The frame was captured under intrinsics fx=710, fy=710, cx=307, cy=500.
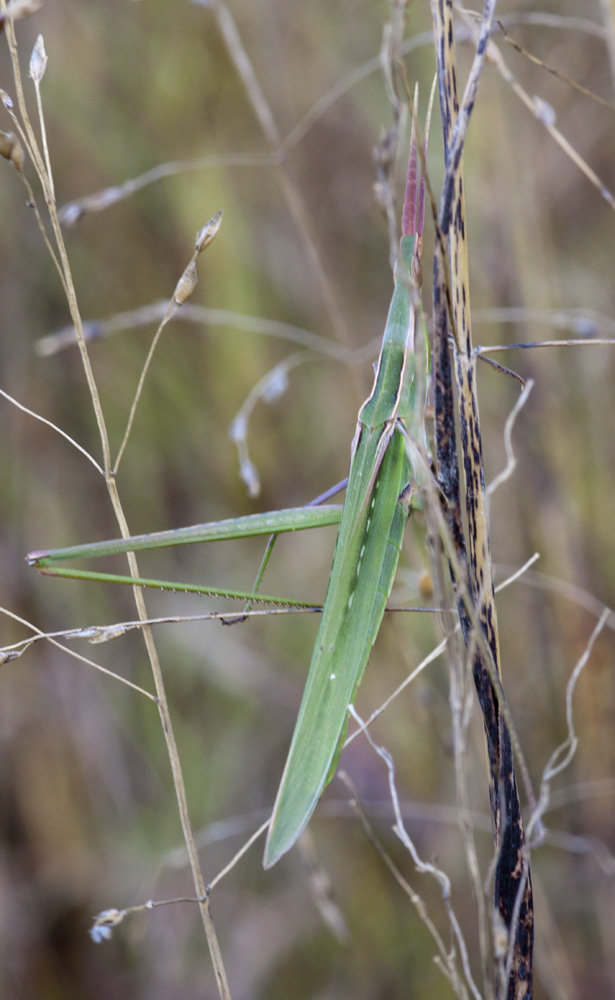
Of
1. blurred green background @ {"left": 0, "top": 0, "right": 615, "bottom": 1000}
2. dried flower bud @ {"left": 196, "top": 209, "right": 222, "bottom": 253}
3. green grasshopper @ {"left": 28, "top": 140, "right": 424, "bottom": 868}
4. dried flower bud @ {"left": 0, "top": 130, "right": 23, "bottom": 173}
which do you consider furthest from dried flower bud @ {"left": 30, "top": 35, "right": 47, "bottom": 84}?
blurred green background @ {"left": 0, "top": 0, "right": 615, "bottom": 1000}

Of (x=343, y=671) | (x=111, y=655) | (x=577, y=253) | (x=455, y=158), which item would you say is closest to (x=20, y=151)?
(x=455, y=158)

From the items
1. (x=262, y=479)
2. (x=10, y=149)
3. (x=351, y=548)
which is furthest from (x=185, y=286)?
(x=262, y=479)

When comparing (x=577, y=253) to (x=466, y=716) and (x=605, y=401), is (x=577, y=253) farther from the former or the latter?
(x=466, y=716)

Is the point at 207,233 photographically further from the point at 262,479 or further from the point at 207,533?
the point at 262,479

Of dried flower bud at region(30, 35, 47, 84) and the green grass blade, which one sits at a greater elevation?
dried flower bud at region(30, 35, 47, 84)

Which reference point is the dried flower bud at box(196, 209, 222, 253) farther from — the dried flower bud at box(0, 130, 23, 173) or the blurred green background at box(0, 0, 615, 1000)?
the blurred green background at box(0, 0, 615, 1000)
